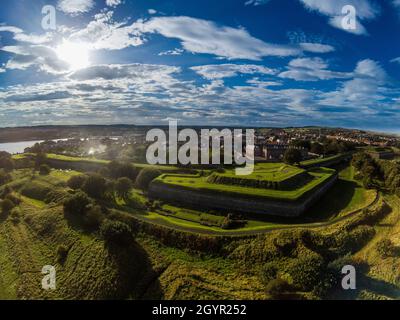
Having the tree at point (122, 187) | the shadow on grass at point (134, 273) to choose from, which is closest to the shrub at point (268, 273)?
the shadow on grass at point (134, 273)

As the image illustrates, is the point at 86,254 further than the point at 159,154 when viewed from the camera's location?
No

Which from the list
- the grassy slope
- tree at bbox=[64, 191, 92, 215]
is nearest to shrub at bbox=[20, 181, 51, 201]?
tree at bbox=[64, 191, 92, 215]

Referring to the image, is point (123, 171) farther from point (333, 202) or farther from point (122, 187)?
point (333, 202)

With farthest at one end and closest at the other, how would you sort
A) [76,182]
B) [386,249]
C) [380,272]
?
[76,182] → [386,249] → [380,272]

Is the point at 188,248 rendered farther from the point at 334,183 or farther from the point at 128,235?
the point at 334,183

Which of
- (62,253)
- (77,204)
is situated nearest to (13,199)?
(77,204)

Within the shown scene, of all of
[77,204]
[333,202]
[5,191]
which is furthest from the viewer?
[5,191]
